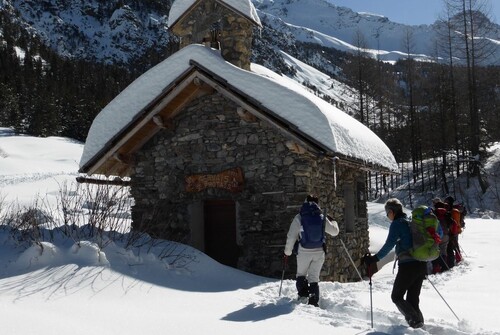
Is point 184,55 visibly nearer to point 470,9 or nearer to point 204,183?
point 204,183

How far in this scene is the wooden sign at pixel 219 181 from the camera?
9.90 meters

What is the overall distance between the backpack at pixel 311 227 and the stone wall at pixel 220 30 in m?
5.82

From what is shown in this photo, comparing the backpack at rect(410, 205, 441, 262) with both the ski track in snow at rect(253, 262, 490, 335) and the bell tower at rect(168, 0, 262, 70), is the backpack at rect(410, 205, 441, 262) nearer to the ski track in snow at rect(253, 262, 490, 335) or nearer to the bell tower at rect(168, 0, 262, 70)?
the ski track in snow at rect(253, 262, 490, 335)

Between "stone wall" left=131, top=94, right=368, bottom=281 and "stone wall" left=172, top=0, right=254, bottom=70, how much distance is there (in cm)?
200

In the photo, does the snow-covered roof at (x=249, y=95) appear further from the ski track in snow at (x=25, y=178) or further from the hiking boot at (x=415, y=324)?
the ski track in snow at (x=25, y=178)

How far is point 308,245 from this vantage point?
6.83 metres

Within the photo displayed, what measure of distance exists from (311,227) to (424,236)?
68.1 inches

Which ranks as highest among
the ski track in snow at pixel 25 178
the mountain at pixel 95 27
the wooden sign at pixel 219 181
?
the mountain at pixel 95 27

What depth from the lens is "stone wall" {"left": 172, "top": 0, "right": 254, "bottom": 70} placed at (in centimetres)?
1180

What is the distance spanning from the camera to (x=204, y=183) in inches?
404

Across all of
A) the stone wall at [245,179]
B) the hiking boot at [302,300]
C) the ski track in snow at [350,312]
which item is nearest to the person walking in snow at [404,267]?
the ski track in snow at [350,312]

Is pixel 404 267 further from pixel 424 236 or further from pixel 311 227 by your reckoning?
pixel 311 227

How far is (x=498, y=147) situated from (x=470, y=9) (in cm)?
1105

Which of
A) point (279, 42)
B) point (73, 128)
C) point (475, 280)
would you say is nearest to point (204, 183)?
point (475, 280)
